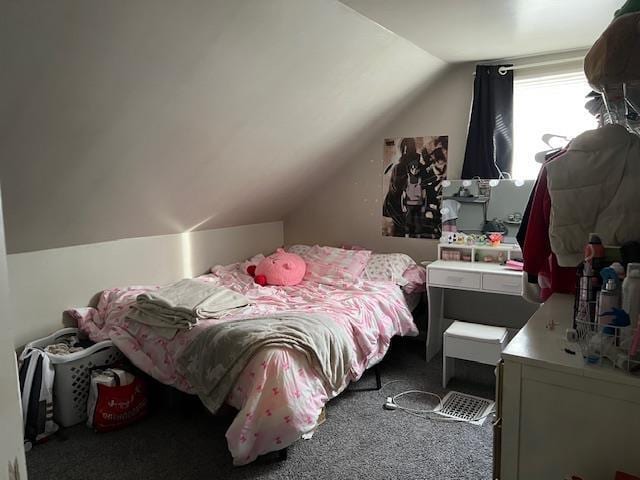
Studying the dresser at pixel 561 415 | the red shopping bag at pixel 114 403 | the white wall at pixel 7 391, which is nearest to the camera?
the white wall at pixel 7 391

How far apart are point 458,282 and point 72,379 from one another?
2.50 m

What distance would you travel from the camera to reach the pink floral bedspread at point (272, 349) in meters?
2.07

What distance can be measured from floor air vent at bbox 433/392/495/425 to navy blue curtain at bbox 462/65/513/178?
1661 mm

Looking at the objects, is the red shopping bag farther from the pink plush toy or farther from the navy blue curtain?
the navy blue curtain

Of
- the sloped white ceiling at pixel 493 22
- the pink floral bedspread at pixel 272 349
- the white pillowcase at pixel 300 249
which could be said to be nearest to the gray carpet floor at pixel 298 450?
the pink floral bedspread at pixel 272 349

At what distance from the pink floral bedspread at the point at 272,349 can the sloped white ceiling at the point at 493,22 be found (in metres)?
1.65

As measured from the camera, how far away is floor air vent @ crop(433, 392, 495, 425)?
8.65 feet

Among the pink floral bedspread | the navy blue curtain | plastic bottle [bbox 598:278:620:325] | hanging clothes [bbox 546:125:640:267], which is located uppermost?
the navy blue curtain

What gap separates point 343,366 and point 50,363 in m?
1.58

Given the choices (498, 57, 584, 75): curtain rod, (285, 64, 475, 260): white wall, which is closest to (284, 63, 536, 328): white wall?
(285, 64, 475, 260): white wall

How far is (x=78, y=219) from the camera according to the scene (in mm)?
2666

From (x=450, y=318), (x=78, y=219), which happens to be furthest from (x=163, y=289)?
(x=450, y=318)

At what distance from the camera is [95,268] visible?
303 centimetres

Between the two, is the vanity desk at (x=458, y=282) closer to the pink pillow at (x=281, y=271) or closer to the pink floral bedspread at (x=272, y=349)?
the pink floral bedspread at (x=272, y=349)
